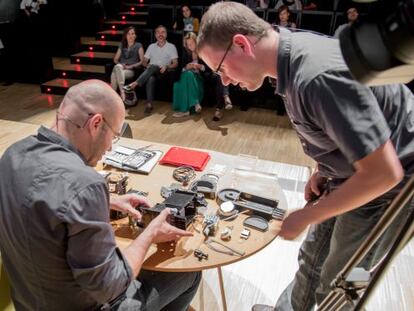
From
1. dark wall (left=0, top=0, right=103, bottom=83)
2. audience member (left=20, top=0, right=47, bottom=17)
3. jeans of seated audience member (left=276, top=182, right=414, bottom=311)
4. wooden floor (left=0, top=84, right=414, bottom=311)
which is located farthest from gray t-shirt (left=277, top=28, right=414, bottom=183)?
audience member (left=20, top=0, right=47, bottom=17)

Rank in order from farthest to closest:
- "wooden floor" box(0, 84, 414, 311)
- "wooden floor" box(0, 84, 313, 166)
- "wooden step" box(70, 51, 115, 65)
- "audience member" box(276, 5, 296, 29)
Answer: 1. "wooden step" box(70, 51, 115, 65)
2. "audience member" box(276, 5, 296, 29)
3. "wooden floor" box(0, 84, 313, 166)
4. "wooden floor" box(0, 84, 414, 311)

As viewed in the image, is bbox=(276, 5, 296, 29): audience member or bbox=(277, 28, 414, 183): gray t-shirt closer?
bbox=(277, 28, 414, 183): gray t-shirt

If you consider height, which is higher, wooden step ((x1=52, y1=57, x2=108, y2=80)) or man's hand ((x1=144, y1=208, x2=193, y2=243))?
man's hand ((x1=144, y1=208, x2=193, y2=243))

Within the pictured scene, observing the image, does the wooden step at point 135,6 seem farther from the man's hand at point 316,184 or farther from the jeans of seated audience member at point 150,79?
the man's hand at point 316,184

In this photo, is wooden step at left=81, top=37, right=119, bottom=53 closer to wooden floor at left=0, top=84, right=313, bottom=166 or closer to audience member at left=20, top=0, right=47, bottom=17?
audience member at left=20, top=0, right=47, bottom=17

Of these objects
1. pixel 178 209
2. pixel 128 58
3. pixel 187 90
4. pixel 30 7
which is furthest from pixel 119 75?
pixel 178 209

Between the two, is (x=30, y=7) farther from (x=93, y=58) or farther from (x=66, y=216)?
(x=66, y=216)

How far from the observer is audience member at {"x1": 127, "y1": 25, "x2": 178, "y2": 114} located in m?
5.05

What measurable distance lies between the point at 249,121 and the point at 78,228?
154 inches

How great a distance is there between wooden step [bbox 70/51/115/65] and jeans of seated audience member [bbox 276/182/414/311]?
534 centimetres

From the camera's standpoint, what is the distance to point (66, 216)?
0.89m

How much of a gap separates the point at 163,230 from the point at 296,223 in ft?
1.54

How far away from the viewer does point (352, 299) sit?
0.80m

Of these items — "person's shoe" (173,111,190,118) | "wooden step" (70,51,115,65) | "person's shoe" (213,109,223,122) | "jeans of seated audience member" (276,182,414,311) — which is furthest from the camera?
"wooden step" (70,51,115,65)
